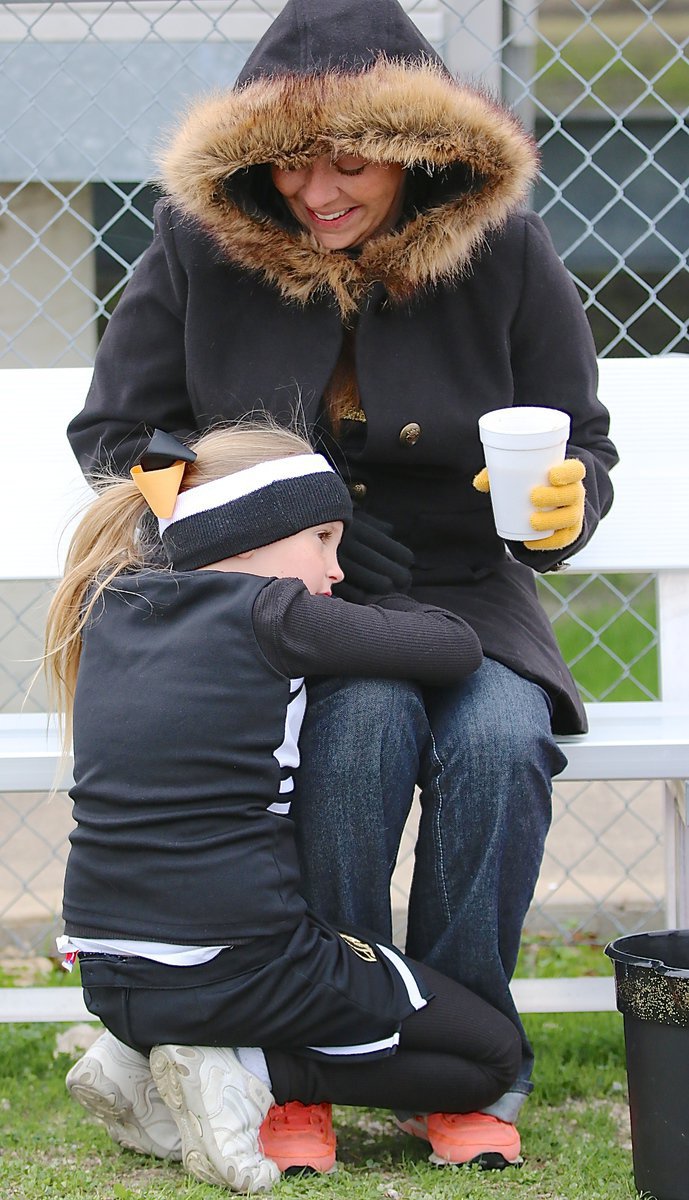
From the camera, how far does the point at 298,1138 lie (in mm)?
2014

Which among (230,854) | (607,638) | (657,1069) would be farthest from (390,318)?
(607,638)

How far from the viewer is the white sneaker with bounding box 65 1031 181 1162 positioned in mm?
2014

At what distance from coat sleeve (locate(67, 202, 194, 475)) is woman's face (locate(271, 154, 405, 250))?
233 millimetres

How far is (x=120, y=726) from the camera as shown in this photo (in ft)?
6.24

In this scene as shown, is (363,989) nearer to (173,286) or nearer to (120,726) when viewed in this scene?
(120,726)

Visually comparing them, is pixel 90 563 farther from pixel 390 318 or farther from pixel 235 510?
pixel 390 318

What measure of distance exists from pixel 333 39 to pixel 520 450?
694 millimetres

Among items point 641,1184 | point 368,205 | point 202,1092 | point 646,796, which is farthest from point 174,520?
point 646,796

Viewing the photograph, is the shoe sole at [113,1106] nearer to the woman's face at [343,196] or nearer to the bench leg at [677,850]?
the bench leg at [677,850]

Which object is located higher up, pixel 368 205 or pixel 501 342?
pixel 368 205

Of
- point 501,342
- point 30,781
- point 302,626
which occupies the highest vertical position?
point 501,342

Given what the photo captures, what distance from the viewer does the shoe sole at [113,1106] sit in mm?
2010

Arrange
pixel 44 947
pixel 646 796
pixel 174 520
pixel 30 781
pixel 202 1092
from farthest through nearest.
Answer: pixel 646 796 → pixel 44 947 → pixel 30 781 → pixel 174 520 → pixel 202 1092

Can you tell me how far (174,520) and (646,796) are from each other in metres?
2.84
